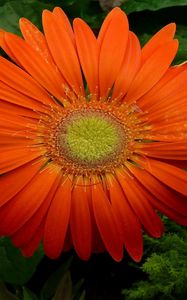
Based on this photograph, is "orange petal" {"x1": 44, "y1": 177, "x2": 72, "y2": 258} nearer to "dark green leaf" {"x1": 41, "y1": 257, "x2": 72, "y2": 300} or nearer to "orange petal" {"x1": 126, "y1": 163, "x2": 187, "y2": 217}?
"orange petal" {"x1": 126, "y1": 163, "x2": 187, "y2": 217}

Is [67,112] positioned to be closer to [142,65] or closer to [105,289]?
[142,65]

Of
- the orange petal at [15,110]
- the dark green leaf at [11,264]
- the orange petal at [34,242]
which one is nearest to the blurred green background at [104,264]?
the dark green leaf at [11,264]

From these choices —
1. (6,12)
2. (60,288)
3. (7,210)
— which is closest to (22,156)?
(7,210)

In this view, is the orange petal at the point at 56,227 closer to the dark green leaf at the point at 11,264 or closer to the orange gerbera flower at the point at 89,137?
the orange gerbera flower at the point at 89,137

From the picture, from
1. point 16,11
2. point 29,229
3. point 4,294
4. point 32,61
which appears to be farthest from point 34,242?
point 16,11

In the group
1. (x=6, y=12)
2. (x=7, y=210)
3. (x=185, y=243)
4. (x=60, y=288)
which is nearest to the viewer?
(x=7, y=210)

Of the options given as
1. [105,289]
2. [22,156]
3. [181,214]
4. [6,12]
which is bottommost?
[105,289]

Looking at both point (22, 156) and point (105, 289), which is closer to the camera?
point (22, 156)
